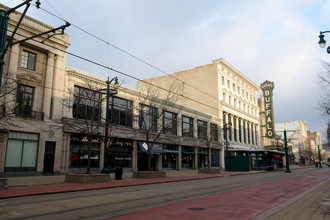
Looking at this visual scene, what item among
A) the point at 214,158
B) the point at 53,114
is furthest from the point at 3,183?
the point at 214,158

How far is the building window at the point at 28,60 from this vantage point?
83.1 ft

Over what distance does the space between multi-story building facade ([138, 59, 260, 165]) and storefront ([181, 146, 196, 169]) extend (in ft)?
26.4

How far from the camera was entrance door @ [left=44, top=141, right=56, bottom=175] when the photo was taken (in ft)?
82.6

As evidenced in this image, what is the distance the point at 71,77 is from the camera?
2806cm

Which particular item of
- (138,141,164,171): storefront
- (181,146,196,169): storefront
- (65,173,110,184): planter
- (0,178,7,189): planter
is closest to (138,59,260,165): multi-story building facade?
(181,146,196,169): storefront

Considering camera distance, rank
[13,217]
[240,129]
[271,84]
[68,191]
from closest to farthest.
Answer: [13,217] < [68,191] < [240,129] < [271,84]

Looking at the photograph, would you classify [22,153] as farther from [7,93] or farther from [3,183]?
[7,93]

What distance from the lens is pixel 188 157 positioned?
45.2 m

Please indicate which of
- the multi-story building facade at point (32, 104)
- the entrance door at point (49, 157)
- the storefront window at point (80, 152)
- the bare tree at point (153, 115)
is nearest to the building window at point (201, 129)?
the bare tree at point (153, 115)

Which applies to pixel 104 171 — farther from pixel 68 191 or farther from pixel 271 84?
pixel 271 84

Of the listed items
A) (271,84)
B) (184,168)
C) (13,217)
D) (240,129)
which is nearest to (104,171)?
(13,217)

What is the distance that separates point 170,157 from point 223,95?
2239 centimetres

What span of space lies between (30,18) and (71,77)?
6458 mm

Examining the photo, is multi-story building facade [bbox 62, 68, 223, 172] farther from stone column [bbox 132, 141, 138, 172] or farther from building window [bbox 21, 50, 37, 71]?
building window [bbox 21, 50, 37, 71]
